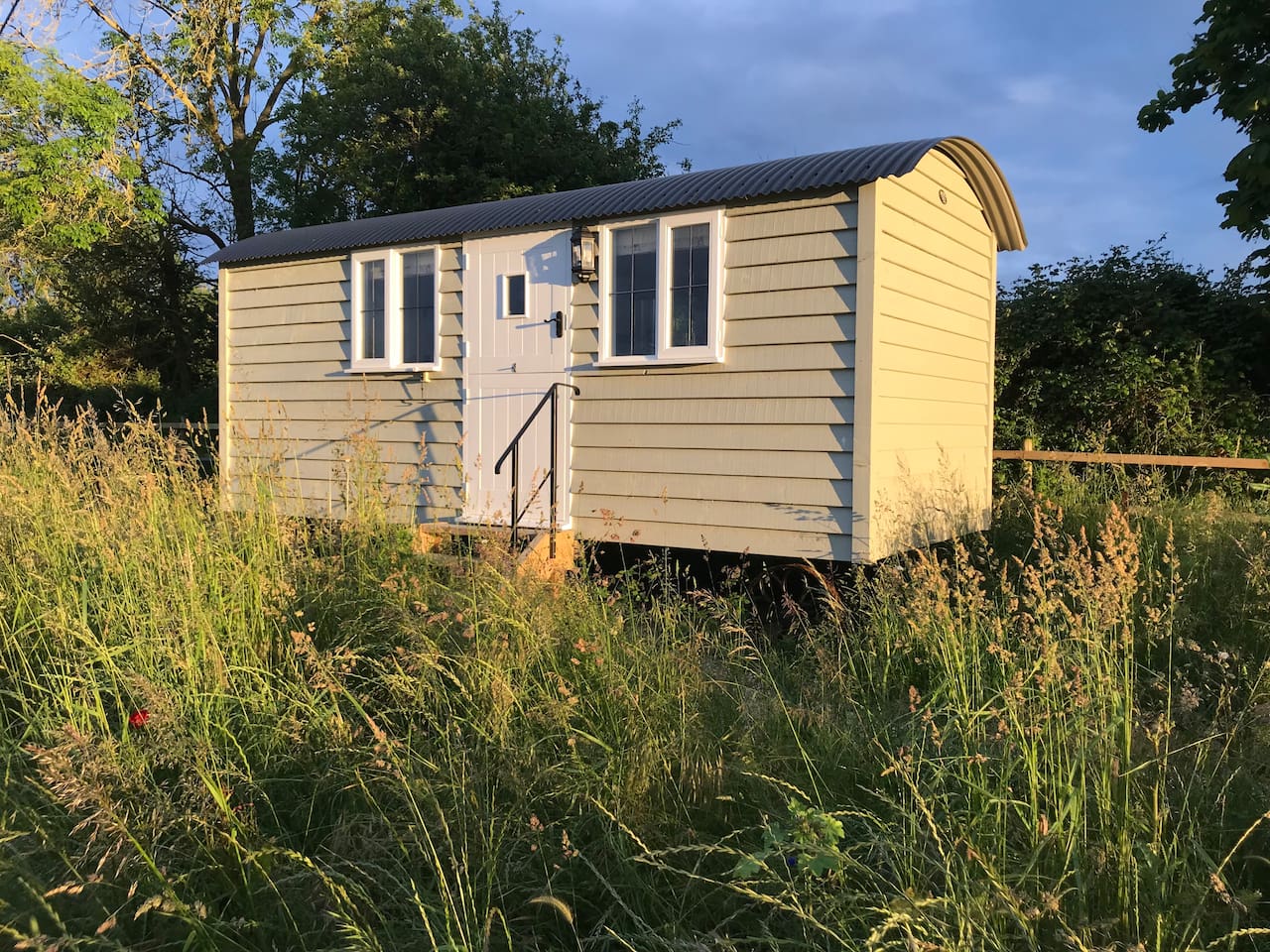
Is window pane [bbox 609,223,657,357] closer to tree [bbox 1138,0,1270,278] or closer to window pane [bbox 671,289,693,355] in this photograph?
window pane [bbox 671,289,693,355]

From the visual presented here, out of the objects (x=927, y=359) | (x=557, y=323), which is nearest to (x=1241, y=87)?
(x=927, y=359)

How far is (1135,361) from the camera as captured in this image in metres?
8.44

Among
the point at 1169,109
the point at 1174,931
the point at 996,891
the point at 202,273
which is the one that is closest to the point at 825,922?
the point at 996,891

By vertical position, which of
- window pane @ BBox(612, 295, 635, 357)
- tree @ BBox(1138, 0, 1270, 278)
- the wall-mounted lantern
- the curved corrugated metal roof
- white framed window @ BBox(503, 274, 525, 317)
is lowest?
window pane @ BBox(612, 295, 635, 357)

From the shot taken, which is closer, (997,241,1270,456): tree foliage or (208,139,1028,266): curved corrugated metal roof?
(208,139,1028,266): curved corrugated metal roof

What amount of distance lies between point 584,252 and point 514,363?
1.01 m

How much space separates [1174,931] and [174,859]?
94.4 inches

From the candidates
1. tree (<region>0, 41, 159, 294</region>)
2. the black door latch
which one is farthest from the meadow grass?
tree (<region>0, 41, 159, 294</region>)

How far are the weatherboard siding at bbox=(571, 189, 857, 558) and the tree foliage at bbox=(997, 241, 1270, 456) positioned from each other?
4.58 metres

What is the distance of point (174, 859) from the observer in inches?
90.4

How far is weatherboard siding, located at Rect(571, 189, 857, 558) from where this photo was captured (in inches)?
205

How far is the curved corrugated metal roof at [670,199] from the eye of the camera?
517cm

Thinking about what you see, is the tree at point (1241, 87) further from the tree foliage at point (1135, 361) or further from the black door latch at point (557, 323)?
the black door latch at point (557, 323)

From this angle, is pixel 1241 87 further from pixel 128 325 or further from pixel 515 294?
pixel 128 325
